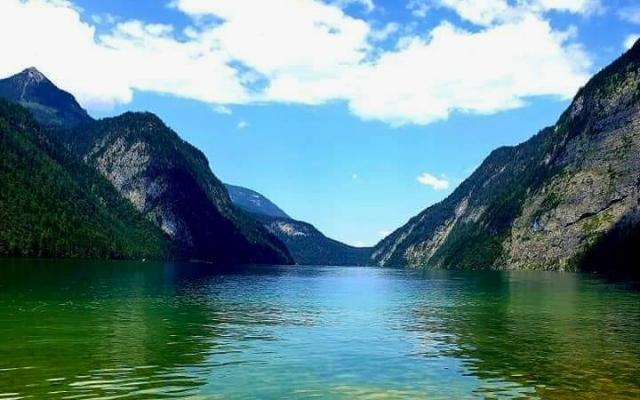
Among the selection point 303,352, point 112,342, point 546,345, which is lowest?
point 303,352

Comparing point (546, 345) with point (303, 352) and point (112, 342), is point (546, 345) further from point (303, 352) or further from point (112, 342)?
point (112, 342)

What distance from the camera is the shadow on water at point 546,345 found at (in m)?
34.9

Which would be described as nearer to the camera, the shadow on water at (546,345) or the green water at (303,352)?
the green water at (303,352)

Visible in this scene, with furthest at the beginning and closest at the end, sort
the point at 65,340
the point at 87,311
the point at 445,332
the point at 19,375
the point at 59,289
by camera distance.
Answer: the point at 59,289, the point at 87,311, the point at 445,332, the point at 65,340, the point at 19,375

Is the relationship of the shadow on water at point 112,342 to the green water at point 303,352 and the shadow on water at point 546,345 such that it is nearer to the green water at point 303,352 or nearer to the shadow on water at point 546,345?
the green water at point 303,352

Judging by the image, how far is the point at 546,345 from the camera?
50.5 meters

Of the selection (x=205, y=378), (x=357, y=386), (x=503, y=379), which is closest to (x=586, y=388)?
(x=503, y=379)

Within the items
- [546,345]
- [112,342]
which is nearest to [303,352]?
[112,342]

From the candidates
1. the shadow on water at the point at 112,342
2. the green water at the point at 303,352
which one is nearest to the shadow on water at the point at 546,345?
the green water at the point at 303,352

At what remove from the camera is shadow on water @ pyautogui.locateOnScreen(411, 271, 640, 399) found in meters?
34.9

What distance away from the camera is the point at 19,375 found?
33.7 meters

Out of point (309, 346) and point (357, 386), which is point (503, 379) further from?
point (309, 346)

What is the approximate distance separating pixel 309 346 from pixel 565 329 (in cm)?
2804

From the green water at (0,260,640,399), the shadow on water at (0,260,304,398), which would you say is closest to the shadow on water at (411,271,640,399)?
the green water at (0,260,640,399)
